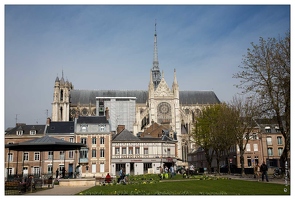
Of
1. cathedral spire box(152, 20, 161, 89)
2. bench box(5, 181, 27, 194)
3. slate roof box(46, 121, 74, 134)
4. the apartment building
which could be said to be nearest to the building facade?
slate roof box(46, 121, 74, 134)

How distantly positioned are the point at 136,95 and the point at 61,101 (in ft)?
66.4

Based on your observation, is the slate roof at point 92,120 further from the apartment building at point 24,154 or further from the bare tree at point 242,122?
the bare tree at point 242,122

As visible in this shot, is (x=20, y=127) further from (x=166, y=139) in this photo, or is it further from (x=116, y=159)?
(x=166, y=139)

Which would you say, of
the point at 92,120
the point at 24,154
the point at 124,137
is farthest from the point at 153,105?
Answer: the point at 24,154

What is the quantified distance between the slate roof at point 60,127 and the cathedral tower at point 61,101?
41754mm

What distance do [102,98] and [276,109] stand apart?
65681mm

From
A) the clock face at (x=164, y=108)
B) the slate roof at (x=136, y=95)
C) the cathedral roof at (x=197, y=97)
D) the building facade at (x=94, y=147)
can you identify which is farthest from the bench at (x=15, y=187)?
the cathedral roof at (x=197, y=97)

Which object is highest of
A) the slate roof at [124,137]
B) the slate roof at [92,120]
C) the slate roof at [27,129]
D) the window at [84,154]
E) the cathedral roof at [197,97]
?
the cathedral roof at [197,97]

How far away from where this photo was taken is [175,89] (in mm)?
81750

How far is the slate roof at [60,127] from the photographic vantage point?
1720 inches

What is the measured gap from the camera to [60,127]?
44.5 m

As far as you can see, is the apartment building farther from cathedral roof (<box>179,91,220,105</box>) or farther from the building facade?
cathedral roof (<box>179,91,220,105</box>)

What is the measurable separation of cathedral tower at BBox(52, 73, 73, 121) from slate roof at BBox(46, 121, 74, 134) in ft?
137

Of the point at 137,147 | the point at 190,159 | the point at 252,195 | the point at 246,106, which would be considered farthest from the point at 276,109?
the point at 190,159
